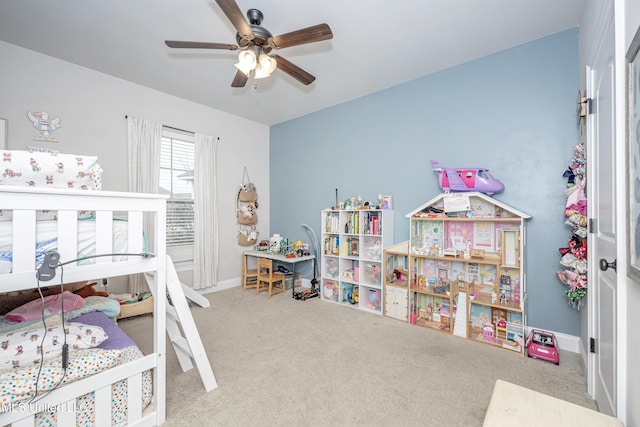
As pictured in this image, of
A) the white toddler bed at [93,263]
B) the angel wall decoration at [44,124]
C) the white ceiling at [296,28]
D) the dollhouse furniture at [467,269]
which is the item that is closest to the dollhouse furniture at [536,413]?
the white toddler bed at [93,263]

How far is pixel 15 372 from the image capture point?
1.10 meters

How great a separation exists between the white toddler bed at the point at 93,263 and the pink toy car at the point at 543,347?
259cm

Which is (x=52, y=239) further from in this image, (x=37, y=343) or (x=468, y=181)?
(x=468, y=181)

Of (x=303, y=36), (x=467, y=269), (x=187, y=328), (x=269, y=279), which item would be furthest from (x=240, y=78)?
(x=467, y=269)

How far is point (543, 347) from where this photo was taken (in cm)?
207

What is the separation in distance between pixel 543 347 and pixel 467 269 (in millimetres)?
810

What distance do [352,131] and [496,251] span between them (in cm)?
219

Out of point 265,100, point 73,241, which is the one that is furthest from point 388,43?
point 73,241

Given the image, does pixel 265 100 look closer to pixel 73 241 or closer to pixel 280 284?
pixel 280 284

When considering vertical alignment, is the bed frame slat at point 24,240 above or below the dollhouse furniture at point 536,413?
above

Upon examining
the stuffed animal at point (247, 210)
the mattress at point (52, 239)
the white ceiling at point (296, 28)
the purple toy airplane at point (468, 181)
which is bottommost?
the mattress at point (52, 239)

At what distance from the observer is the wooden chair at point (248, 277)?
12.9ft

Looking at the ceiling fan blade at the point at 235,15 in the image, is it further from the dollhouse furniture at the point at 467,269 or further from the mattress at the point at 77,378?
the dollhouse furniture at the point at 467,269

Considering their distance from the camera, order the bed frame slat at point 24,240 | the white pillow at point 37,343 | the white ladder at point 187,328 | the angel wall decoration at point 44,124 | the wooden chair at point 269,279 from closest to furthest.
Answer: the bed frame slat at point 24,240
the white pillow at point 37,343
the white ladder at point 187,328
the angel wall decoration at point 44,124
the wooden chair at point 269,279
